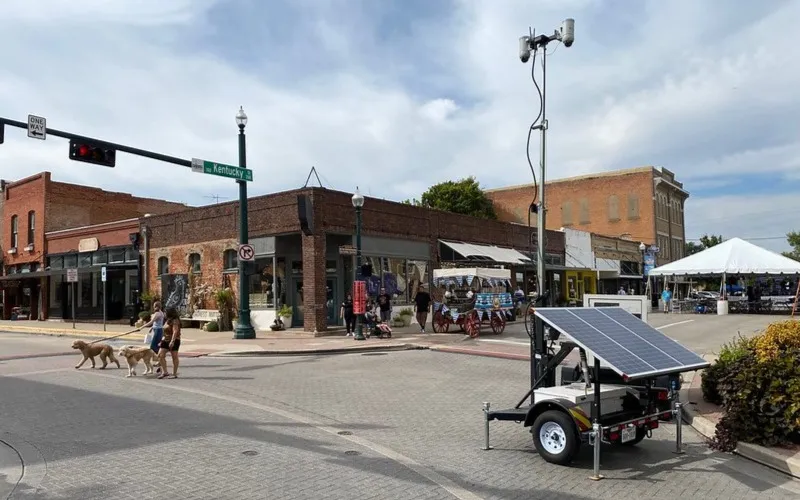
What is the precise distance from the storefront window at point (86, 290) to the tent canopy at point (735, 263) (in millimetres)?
31813

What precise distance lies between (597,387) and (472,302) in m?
16.8

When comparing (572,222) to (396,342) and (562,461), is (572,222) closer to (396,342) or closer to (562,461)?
(396,342)

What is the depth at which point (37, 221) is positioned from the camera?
3666 centimetres

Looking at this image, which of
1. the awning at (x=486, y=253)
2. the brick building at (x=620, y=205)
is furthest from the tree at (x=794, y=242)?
the awning at (x=486, y=253)

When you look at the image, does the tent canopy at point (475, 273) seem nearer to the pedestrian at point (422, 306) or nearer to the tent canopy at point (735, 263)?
the pedestrian at point (422, 306)

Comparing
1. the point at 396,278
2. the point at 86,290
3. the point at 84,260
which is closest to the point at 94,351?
the point at 396,278

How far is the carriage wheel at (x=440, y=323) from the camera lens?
2297 cm

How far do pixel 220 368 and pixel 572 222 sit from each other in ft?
164

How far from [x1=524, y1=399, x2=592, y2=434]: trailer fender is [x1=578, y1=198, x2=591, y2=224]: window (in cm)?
5477

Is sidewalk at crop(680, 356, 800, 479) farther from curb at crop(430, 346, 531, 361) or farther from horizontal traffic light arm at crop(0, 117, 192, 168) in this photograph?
horizontal traffic light arm at crop(0, 117, 192, 168)

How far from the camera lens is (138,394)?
1075 centimetres

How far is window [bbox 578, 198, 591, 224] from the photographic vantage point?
58906mm

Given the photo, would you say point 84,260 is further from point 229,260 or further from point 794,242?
point 794,242

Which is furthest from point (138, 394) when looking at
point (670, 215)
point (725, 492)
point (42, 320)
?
point (670, 215)
